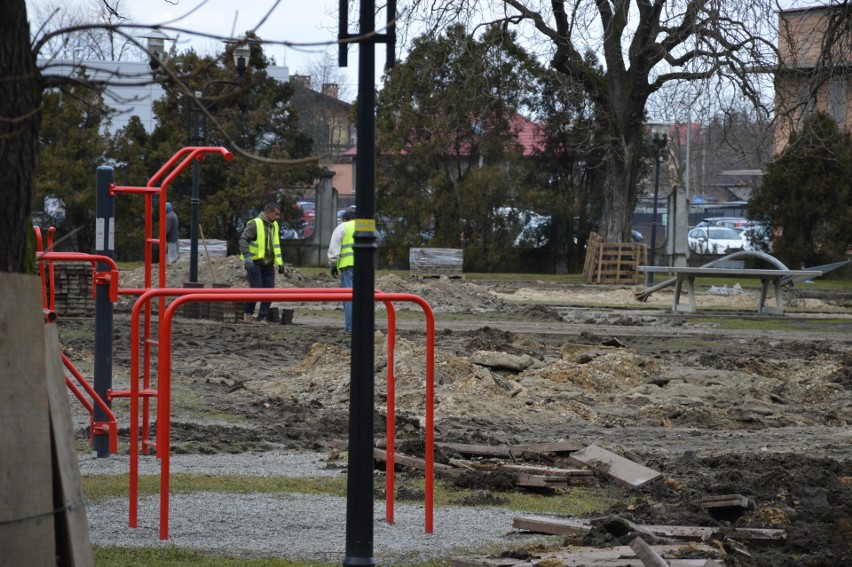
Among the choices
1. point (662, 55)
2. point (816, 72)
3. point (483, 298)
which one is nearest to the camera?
point (816, 72)

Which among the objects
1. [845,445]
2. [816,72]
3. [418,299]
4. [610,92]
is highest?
[610,92]

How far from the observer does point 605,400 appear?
13.2 metres

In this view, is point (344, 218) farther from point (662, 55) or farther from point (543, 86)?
point (543, 86)

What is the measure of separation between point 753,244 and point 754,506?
37034mm

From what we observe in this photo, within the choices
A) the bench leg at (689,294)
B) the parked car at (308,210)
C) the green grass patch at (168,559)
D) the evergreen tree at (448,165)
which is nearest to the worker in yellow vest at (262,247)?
the bench leg at (689,294)

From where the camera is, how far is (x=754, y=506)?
725 cm

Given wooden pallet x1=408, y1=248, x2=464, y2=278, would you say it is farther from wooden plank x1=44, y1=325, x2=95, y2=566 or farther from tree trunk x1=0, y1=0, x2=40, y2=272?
tree trunk x1=0, y1=0, x2=40, y2=272

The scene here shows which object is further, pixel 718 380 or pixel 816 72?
pixel 816 72

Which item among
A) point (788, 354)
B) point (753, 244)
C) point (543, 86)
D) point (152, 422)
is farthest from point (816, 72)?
point (543, 86)

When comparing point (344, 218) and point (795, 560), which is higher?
point (344, 218)

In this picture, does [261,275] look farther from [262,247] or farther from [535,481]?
[535,481]

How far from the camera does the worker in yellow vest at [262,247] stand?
20.4m

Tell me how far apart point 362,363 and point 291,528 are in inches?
84.0

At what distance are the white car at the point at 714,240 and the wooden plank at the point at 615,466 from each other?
1551 inches
